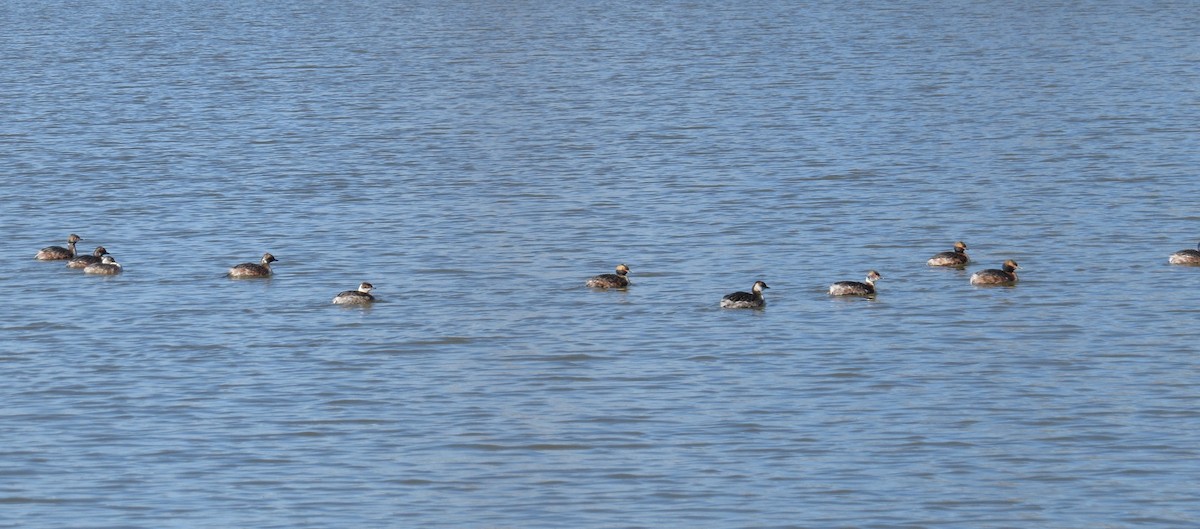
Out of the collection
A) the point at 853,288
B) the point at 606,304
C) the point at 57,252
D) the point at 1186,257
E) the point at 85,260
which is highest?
the point at 1186,257

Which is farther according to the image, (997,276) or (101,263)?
(101,263)

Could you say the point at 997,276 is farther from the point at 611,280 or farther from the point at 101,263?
the point at 101,263

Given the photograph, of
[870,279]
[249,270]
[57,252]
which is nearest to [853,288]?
[870,279]

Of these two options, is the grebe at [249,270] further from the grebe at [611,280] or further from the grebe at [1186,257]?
the grebe at [1186,257]

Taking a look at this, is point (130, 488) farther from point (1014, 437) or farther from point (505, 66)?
point (505, 66)

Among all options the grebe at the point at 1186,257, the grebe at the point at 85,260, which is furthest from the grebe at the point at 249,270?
the grebe at the point at 1186,257

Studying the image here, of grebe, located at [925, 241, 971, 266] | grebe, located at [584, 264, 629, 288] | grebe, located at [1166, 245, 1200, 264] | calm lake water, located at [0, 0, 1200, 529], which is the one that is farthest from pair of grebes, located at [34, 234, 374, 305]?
grebe, located at [1166, 245, 1200, 264]

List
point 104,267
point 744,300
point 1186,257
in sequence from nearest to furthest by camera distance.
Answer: point 744,300, point 1186,257, point 104,267

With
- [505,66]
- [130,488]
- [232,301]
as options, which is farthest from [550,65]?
[130,488]

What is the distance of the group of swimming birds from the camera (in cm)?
2596

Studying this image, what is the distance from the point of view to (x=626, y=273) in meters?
27.3

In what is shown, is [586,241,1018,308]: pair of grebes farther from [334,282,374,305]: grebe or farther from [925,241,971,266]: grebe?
[334,282,374,305]: grebe

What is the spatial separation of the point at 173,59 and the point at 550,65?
11.1 meters

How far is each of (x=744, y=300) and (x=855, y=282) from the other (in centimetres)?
160
